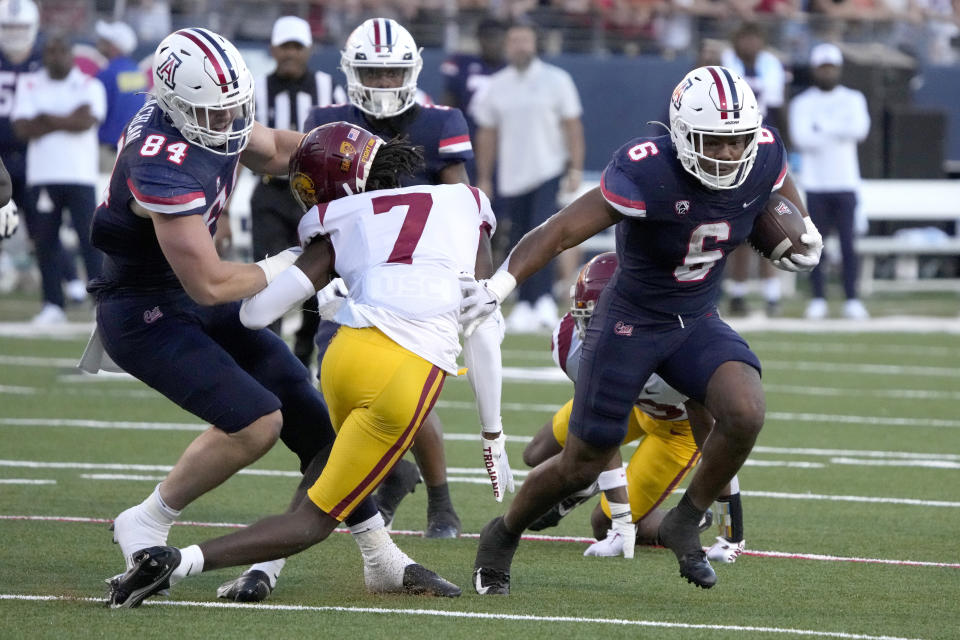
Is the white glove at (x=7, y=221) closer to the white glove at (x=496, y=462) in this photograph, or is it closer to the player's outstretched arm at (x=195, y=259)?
the player's outstretched arm at (x=195, y=259)

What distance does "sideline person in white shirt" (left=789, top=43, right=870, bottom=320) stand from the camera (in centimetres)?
1327

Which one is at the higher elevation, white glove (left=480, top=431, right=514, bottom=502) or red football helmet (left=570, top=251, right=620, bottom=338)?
red football helmet (left=570, top=251, right=620, bottom=338)

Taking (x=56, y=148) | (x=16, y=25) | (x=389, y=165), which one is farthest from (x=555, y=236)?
(x=16, y=25)

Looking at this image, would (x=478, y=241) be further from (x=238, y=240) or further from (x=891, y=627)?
(x=238, y=240)

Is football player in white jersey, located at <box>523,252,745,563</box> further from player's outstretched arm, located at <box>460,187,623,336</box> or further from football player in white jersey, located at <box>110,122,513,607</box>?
football player in white jersey, located at <box>110,122,513,607</box>

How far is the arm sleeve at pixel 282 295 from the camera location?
178 inches

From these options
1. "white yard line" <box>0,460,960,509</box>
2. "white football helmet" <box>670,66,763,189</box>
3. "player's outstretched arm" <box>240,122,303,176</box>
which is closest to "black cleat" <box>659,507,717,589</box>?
"white football helmet" <box>670,66,763,189</box>

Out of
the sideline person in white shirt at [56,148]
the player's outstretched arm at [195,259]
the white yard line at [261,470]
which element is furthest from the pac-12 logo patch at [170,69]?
the sideline person in white shirt at [56,148]

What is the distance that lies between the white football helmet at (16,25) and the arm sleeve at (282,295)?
25.8 ft

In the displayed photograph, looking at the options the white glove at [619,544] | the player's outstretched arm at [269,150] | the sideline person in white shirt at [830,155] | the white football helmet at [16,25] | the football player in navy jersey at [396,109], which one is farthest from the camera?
the sideline person in white shirt at [830,155]

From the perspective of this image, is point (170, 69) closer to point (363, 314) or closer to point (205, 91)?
point (205, 91)

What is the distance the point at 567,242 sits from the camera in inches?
194

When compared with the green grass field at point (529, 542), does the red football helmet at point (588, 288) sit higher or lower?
higher

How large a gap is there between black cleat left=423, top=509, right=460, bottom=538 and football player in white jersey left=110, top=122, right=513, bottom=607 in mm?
1047
